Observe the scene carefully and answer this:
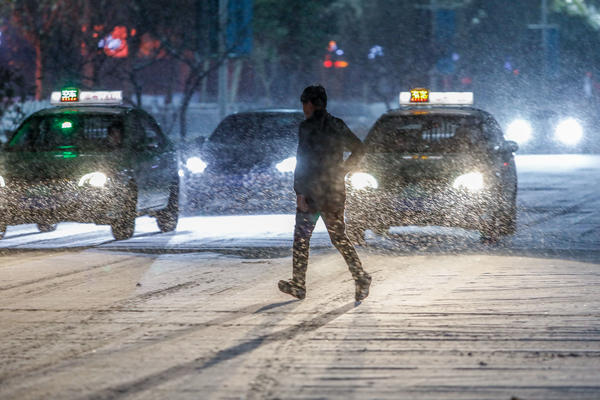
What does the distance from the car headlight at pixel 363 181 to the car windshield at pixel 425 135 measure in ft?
2.45

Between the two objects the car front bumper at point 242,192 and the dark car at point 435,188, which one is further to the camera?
the car front bumper at point 242,192

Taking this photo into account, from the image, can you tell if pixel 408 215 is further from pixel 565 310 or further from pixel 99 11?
pixel 99 11

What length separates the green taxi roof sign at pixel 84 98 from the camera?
15.1 metres

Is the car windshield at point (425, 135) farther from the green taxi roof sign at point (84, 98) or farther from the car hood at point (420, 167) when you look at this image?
the green taxi roof sign at point (84, 98)

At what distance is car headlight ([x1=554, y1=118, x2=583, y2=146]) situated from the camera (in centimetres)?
3703

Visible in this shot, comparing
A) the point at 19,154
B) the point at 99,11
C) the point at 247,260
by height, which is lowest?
the point at 247,260

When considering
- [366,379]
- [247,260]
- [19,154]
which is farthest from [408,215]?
[366,379]

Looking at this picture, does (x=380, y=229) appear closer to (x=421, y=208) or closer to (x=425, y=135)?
(x=421, y=208)

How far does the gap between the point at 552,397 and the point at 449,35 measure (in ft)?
123

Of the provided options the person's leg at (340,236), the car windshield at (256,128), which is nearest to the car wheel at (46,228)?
the car windshield at (256,128)

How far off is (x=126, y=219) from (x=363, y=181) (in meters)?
2.90

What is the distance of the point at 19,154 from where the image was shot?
1356 centimetres

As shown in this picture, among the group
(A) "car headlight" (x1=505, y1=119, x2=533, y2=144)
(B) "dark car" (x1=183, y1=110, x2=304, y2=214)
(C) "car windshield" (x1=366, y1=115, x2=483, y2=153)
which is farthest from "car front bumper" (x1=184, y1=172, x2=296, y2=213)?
(A) "car headlight" (x1=505, y1=119, x2=533, y2=144)

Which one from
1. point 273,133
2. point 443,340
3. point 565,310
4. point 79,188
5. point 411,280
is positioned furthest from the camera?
point 273,133
